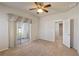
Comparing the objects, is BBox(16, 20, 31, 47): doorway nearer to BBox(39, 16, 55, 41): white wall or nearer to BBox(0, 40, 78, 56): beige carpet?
BBox(0, 40, 78, 56): beige carpet

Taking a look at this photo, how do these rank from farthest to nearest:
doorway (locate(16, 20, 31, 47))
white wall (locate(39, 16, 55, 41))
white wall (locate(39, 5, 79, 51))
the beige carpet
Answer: white wall (locate(39, 16, 55, 41)) → white wall (locate(39, 5, 79, 51)) → doorway (locate(16, 20, 31, 47)) → the beige carpet

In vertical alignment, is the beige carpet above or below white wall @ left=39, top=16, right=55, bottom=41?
below

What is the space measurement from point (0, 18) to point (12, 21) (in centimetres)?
58

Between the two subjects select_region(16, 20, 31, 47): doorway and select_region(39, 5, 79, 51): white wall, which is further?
select_region(39, 5, 79, 51): white wall

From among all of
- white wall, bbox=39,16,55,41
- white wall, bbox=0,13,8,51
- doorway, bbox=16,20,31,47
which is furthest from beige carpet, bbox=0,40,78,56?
white wall, bbox=39,16,55,41

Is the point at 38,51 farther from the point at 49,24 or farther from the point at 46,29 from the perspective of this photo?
the point at 49,24

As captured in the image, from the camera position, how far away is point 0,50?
11.0ft

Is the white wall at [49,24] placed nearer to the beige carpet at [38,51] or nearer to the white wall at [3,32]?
the beige carpet at [38,51]

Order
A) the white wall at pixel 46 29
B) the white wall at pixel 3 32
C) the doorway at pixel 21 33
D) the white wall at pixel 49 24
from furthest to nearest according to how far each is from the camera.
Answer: the white wall at pixel 46 29, the white wall at pixel 49 24, the doorway at pixel 21 33, the white wall at pixel 3 32

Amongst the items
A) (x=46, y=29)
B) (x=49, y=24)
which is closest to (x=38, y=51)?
(x=46, y=29)

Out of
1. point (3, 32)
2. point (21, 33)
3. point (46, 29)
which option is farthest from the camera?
point (46, 29)

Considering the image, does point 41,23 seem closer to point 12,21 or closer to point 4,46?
point 12,21

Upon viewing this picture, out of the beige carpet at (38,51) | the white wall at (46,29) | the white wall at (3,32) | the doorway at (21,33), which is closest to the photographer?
the beige carpet at (38,51)

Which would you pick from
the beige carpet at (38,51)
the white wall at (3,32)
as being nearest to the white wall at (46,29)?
the beige carpet at (38,51)
